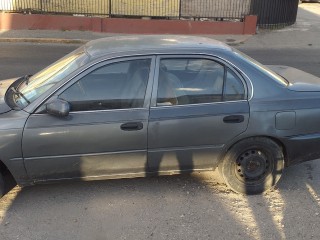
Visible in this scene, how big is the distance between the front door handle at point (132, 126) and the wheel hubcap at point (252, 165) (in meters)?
1.07

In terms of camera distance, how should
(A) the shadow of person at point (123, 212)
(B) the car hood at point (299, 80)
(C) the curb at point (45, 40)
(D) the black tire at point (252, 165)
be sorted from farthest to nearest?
(C) the curb at point (45, 40) → (B) the car hood at point (299, 80) → (D) the black tire at point (252, 165) → (A) the shadow of person at point (123, 212)

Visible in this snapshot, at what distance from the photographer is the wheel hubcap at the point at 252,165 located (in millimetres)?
4176

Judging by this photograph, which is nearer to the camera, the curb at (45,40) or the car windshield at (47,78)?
the car windshield at (47,78)

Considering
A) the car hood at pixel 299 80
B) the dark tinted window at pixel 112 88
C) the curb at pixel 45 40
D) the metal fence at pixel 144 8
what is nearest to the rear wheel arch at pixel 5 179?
the dark tinted window at pixel 112 88

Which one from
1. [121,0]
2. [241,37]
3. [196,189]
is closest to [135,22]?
[121,0]

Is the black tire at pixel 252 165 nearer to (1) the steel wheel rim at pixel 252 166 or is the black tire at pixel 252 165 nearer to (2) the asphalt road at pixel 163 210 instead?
(1) the steel wheel rim at pixel 252 166

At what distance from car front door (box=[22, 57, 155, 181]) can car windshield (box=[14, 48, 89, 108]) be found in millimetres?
191

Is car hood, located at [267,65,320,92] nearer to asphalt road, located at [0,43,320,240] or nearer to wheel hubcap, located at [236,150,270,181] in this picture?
wheel hubcap, located at [236,150,270,181]

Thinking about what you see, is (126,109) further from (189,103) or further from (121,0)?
(121,0)

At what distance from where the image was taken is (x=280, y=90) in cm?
414

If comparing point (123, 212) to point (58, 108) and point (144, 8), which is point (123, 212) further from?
point (144, 8)

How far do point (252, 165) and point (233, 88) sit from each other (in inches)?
31.4

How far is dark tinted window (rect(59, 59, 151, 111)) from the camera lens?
383cm

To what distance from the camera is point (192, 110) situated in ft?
12.9
